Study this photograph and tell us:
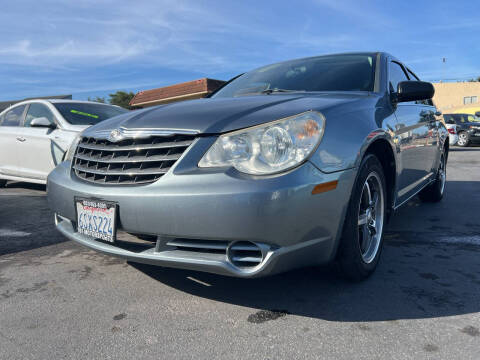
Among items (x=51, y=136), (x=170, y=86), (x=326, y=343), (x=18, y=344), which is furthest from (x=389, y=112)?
(x=170, y=86)

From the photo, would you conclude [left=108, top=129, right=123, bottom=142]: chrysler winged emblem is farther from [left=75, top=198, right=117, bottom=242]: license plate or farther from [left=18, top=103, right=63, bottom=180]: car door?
[left=18, top=103, right=63, bottom=180]: car door

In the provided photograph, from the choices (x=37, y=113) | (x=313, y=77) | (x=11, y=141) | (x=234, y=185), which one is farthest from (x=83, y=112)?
(x=234, y=185)

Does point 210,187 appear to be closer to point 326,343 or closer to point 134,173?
point 134,173

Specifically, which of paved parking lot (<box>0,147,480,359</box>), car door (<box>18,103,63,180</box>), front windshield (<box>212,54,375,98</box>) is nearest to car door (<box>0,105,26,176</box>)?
car door (<box>18,103,63,180</box>)

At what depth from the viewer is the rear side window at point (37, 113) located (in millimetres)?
5797

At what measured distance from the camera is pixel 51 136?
5.50 meters

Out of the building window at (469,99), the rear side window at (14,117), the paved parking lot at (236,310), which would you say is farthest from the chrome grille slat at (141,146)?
the building window at (469,99)

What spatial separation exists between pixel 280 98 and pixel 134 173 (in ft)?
3.28

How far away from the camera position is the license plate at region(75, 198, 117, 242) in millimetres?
2139

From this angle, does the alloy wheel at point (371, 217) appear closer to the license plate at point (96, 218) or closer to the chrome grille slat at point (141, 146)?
the chrome grille slat at point (141, 146)

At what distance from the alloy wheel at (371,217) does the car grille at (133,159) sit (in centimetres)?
116

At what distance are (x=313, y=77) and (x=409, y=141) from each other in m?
0.88

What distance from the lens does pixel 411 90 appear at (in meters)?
3.05

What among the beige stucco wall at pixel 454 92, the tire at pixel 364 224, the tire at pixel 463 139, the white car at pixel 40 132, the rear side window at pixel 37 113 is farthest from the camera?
the beige stucco wall at pixel 454 92
